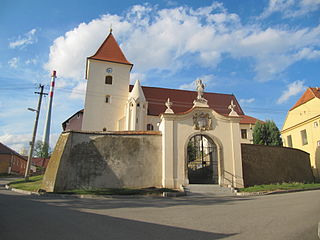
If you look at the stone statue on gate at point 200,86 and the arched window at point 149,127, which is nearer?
the stone statue on gate at point 200,86

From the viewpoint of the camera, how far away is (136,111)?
32.1 metres

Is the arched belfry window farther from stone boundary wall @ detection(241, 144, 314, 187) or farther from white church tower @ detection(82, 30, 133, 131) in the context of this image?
stone boundary wall @ detection(241, 144, 314, 187)

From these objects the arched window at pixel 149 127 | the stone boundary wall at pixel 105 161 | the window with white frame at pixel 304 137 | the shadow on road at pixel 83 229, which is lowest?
the shadow on road at pixel 83 229

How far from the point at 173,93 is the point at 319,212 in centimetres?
3290

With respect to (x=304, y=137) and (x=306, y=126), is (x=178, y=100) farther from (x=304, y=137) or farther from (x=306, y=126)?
(x=304, y=137)

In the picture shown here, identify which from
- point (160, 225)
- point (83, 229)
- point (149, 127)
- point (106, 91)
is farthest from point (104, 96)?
point (83, 229)

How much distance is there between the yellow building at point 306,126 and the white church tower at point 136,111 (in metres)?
19.3

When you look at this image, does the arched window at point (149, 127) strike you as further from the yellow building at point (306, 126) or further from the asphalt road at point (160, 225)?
the asphalt road at point (160, 225)

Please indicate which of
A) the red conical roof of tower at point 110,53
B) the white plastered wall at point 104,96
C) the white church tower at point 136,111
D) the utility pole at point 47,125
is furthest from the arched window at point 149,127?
the utility pole at point 47,125

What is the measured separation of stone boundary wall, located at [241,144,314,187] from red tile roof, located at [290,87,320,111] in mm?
10534

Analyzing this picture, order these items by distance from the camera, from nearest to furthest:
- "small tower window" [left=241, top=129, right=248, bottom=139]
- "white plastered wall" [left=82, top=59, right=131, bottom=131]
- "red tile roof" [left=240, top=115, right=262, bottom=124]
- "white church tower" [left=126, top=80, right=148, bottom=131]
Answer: "white church tower" [left=126, top=80, right=148, bottom=131], "white plastered wall" [left=82, top=59, right=131, bottom=131], "small tower window" [left=241, top=129, right=248, bottom=139], "red tile roof" [left=240, top=115, right=262, bottom=124]

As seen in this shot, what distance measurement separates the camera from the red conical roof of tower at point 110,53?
116 ft

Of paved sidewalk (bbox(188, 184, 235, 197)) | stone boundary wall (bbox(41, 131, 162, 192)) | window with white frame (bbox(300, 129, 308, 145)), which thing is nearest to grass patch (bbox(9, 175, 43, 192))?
stone boundary wall (bbox(41, 131, 162, 192))

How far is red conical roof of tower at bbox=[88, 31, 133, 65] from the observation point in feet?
116
